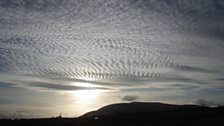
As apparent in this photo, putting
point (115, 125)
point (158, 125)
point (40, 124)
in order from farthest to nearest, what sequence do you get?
point (40, 124)
point (115, 125)
point (158, 125)

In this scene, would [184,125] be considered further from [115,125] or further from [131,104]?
[131,104]

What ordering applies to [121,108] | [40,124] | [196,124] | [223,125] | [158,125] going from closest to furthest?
[223,125] → [196,124] → [158,125] → [40,124] → [121,108]

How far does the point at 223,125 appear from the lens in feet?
104

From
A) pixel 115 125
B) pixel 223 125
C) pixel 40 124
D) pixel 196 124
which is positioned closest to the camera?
pixel 223 125

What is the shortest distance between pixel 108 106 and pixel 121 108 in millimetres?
18555

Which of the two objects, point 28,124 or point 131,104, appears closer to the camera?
point 28,124

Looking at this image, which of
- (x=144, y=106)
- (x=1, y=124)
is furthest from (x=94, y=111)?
(x=1, y=124)

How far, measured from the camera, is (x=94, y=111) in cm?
17388

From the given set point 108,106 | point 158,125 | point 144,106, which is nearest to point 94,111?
point 108,106

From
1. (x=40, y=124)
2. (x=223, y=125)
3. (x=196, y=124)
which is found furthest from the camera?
(x=40, y=124)

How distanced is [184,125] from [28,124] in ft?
82.8

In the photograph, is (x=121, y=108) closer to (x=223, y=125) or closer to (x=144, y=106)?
(x=144, y=106)

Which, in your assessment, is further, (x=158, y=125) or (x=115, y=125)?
(x=115, y=125)

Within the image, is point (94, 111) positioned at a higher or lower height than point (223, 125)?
lower
